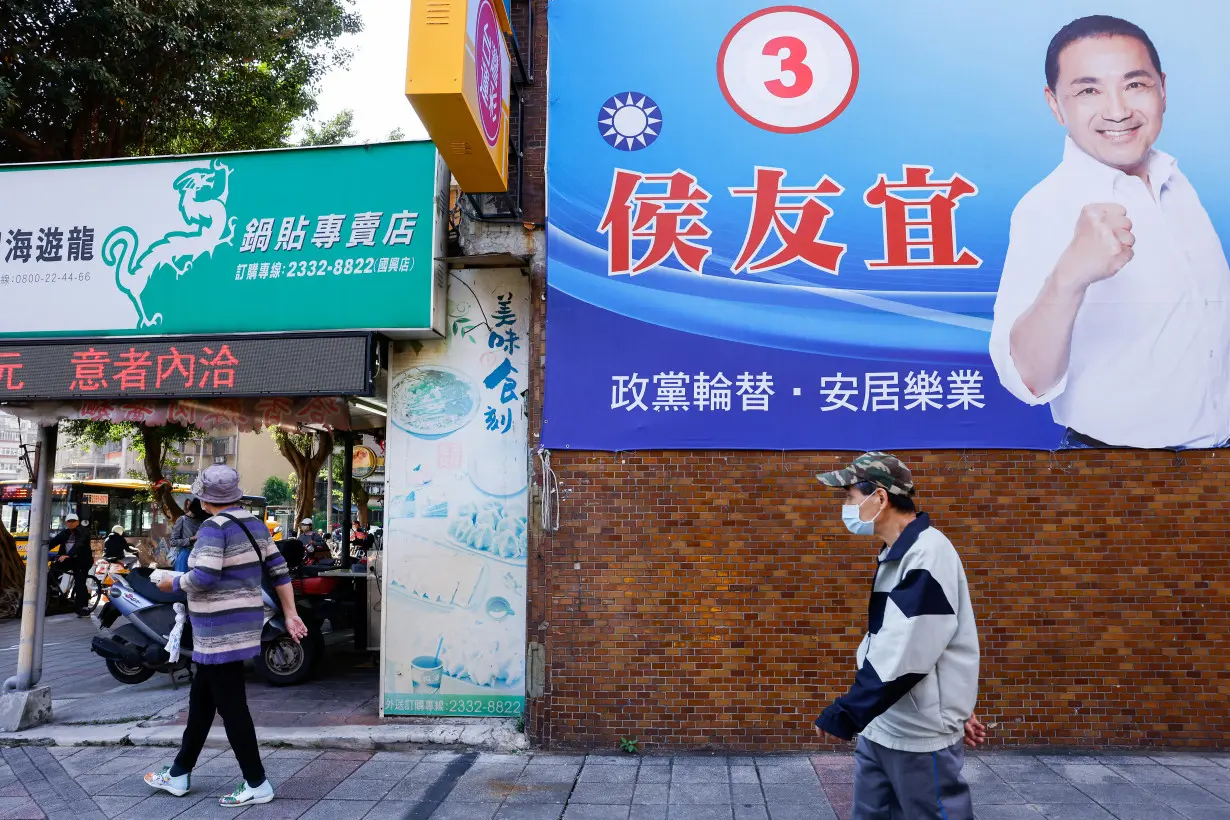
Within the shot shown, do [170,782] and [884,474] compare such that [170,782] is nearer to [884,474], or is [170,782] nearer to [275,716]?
[275,716]

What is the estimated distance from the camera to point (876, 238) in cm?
633

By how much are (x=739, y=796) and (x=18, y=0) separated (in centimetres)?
1220

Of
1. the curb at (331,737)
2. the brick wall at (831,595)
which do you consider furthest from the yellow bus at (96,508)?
the brick wall at (831,595)

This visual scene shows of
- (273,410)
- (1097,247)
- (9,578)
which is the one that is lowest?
(9,578)

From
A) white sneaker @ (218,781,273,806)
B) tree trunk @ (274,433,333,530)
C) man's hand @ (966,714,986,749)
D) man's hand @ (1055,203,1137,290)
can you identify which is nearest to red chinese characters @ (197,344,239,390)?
white sneaker @ (218,781,273,806)

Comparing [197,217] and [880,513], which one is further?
[197,217]

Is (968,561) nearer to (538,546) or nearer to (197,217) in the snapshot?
(538,546)

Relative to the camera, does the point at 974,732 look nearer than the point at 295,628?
Yes

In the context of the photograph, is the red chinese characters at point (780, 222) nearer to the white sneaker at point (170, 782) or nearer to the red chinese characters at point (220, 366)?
the red chinese characters at point (220, 366)

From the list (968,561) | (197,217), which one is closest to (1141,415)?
(968,561)

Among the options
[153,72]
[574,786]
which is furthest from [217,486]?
[153,72]

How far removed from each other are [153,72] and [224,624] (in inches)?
421

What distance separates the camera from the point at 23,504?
64.3ft

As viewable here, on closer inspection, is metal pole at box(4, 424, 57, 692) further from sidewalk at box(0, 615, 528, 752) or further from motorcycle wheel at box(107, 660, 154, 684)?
motorcycle wheel at box(107, 660, 154, 684)
